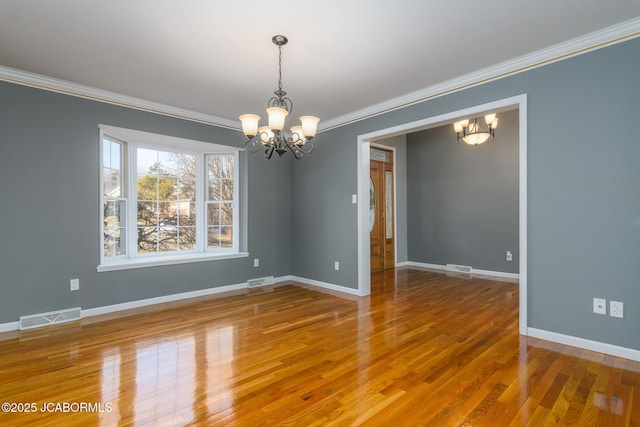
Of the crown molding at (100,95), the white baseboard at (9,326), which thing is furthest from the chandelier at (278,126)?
the white baseboard at (9,326)

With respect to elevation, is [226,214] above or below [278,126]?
below

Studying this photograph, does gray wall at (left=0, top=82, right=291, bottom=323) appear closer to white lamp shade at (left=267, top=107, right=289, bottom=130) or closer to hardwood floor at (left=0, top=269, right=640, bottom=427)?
hardwood floor at (left=0, top=269, right=640, bottom=427)

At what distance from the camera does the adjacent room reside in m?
2.19

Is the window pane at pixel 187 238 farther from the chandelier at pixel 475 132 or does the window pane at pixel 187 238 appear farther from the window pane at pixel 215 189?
the chandelier at pixel 475 132

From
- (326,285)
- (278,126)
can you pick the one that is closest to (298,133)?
(278,126)

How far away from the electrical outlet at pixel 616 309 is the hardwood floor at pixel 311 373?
35 centimetres

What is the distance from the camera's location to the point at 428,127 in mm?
3994

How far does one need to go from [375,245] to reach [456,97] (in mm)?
3537

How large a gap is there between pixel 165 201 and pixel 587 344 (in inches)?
199

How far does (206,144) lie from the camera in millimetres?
4828

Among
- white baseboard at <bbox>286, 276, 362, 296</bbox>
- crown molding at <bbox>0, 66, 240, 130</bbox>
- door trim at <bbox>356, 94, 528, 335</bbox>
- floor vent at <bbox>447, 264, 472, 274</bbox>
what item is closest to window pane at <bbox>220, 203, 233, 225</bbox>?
crown molding at <bbox>0, 66, 240, 130</bbox>

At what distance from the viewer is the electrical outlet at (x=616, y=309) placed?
8.59 feet

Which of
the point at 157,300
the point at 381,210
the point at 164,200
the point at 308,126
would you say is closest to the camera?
the point at 308,126

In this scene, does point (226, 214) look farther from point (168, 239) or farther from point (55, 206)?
point (55, 206)
